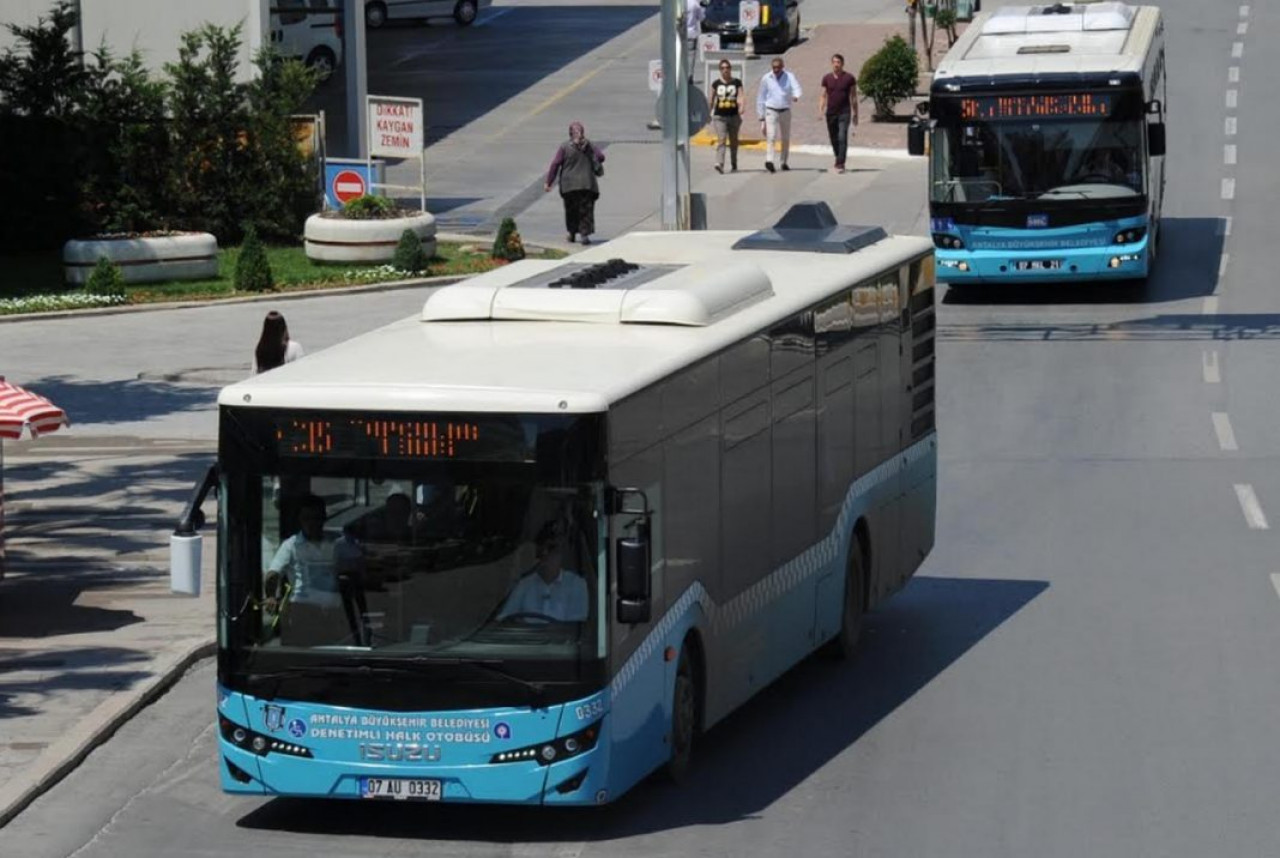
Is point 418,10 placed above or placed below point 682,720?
above

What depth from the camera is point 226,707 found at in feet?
41.7

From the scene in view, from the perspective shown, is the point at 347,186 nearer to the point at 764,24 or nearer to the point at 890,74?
the point at 890,74

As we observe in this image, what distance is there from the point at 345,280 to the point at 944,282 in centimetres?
817

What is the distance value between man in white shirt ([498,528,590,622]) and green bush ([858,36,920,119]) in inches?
1503

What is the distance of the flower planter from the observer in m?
35.4

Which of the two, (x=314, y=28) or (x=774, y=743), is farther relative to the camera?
(x=314, y=28)

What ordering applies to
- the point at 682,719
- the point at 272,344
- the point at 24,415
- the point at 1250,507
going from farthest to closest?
the point at 1250,507 < the point at 272,344 < the point at 24,415 < the point at 682,719

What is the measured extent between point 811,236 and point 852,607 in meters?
2.54

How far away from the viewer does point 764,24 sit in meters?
57.9

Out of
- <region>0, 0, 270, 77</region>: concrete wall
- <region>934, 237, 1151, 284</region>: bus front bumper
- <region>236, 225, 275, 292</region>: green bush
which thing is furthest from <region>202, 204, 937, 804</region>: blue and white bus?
<region>0, 0, 270, 77</region>: concrete wall

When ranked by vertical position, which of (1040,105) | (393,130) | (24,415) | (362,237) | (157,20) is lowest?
(24,415)

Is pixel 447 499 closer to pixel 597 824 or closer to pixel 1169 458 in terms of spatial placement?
pixel 597 824

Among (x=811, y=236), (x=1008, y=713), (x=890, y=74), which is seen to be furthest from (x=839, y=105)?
(x=1008, y=713)

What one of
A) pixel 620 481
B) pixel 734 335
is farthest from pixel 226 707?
pixel 734 335
